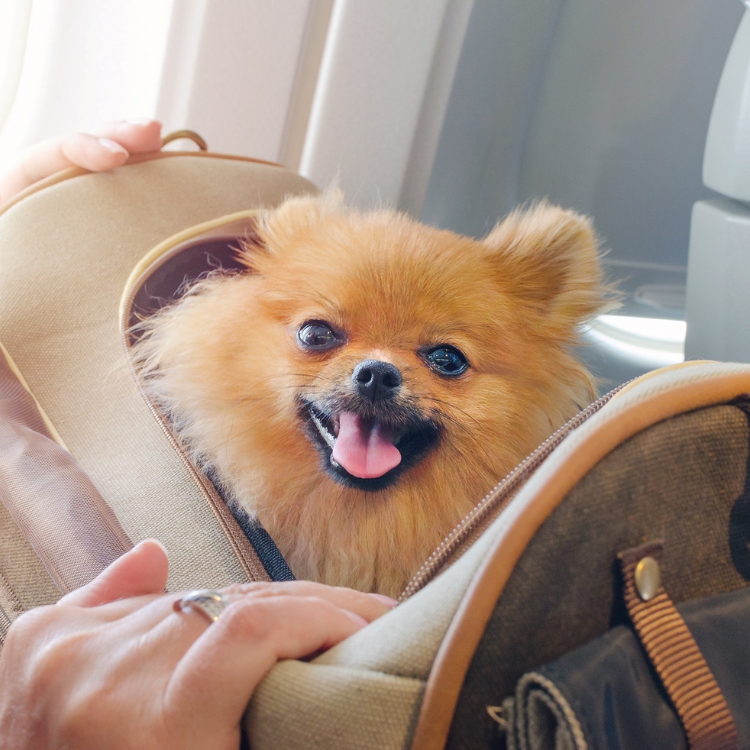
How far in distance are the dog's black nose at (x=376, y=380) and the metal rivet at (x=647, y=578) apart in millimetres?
322

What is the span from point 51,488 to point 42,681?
33 centimetres

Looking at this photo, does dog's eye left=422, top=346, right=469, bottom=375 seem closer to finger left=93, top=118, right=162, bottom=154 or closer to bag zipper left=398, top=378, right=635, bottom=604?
bag zipper left=398, top=378, right=635, bottom=604

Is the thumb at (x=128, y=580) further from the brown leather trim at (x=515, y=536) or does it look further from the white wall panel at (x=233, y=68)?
the white wall panel at (x=233, y=68)

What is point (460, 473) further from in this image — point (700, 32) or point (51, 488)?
point (700, 32)

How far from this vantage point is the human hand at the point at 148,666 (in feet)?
1.34

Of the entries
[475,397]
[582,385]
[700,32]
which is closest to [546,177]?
[700,32]

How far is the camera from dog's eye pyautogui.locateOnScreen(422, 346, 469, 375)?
0.77 metres

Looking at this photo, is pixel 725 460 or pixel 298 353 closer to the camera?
pixel 725 460

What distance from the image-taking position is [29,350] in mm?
885

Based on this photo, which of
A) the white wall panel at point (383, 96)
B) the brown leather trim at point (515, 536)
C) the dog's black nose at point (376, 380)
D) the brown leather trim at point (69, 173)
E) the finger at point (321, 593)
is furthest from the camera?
the white wall panel at point (383, 96)

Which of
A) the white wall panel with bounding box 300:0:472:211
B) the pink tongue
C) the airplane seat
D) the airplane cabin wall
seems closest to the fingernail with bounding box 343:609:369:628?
the pink tongue

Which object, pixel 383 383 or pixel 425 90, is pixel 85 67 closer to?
pixel 425 90

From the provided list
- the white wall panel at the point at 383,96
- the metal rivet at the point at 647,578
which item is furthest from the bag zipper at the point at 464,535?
the white wall panel at the point at 383,96

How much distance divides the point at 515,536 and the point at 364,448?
33 centimetres
